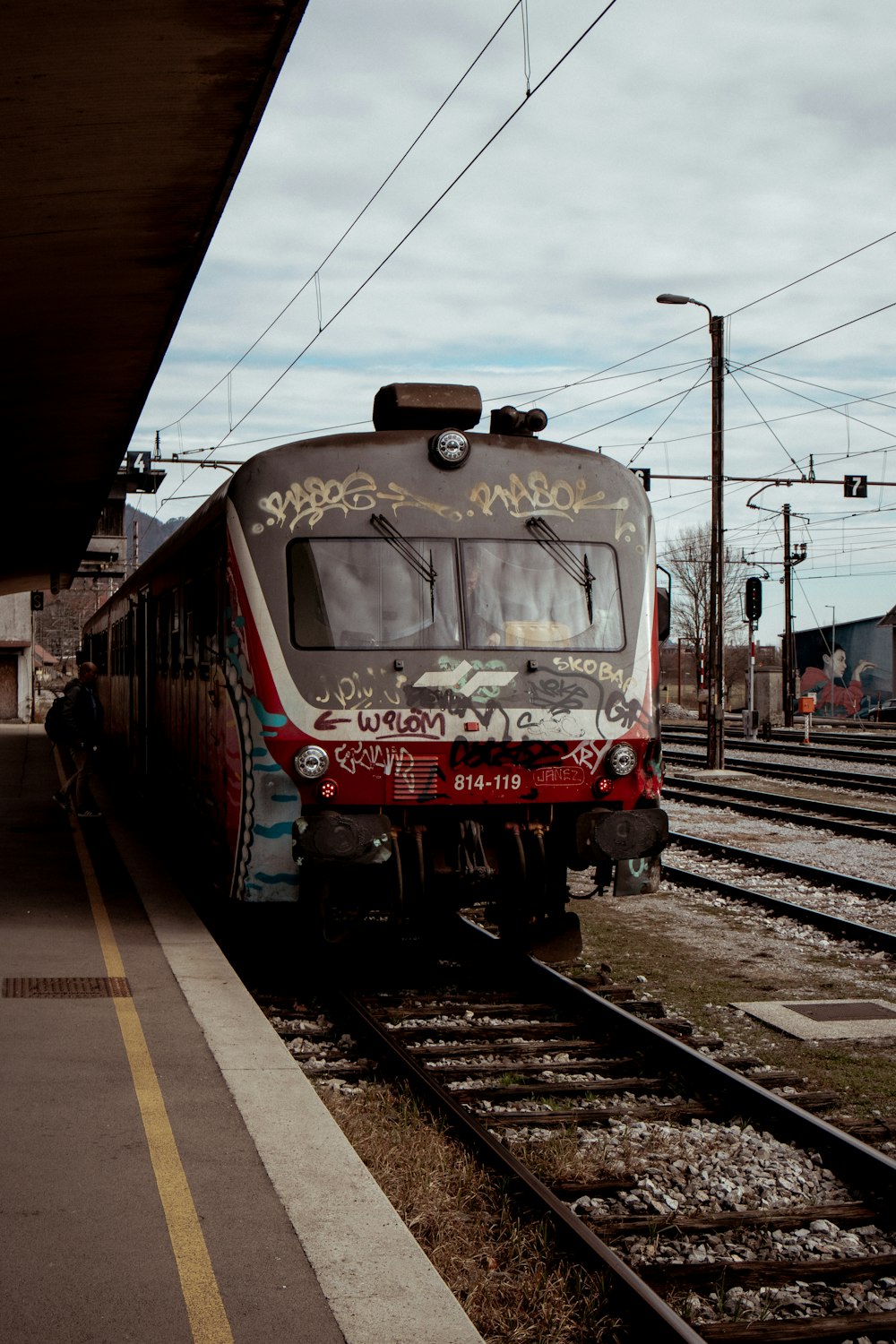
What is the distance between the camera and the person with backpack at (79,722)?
44.9 feet

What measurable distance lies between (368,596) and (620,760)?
172 centimetres

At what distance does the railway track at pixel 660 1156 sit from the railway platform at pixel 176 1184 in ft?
2.40

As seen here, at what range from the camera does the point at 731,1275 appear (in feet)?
14.3

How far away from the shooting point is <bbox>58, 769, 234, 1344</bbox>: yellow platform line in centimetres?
353

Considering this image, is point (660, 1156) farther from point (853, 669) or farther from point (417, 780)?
point (853, 669)

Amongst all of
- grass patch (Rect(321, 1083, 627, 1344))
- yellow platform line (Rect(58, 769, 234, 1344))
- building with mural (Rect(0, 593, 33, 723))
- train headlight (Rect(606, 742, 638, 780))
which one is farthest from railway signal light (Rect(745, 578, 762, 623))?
grass patch (Rect(321, 1083, 627, 1344))

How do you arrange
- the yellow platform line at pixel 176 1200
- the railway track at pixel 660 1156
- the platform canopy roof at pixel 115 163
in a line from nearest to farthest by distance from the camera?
the yellow platform line at pixel 176 1200 < the railway track at pixel 660 1156 < the platform canopy roof at pixel 115 163

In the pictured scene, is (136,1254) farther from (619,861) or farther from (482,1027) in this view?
(619,861)

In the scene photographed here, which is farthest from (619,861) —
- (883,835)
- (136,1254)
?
(883,835)

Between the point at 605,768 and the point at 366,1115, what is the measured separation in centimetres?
276

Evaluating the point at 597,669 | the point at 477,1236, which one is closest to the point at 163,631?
the point at 597,669

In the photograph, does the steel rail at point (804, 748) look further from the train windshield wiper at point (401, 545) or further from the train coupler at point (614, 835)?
the train windshield wiper at point (401, 545)

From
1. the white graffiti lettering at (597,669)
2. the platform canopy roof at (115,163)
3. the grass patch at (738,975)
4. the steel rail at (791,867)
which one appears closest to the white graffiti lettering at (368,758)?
the white graffiti lettering at (597,669)

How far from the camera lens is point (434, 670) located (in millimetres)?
7742
